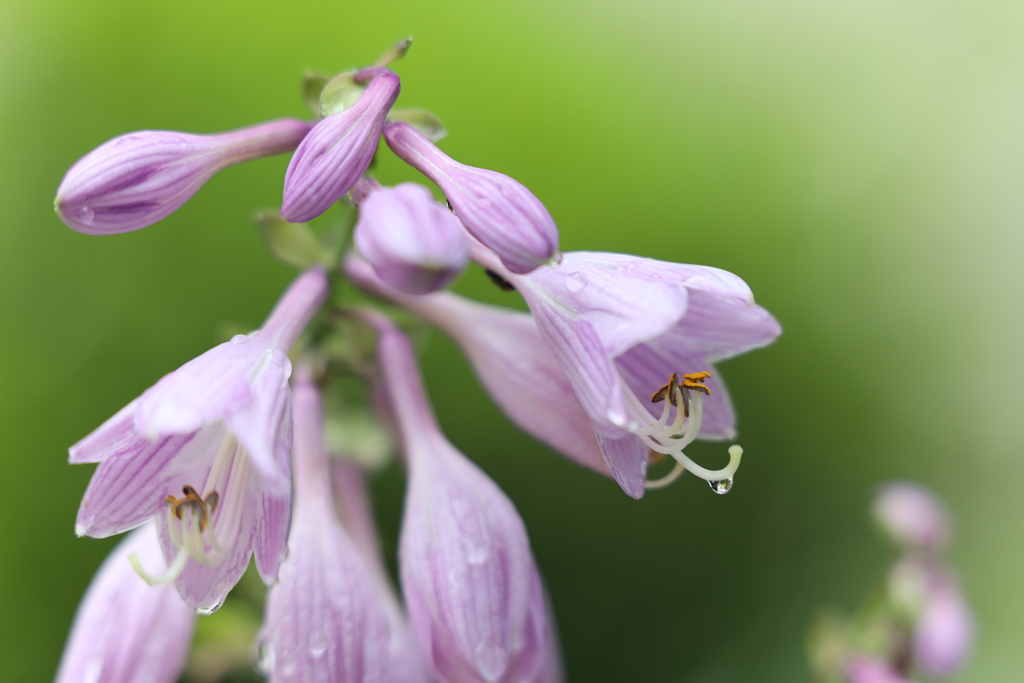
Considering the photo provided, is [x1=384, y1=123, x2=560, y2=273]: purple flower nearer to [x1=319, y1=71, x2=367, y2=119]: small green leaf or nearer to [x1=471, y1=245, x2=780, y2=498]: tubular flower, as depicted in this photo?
[x1=471, y1=245, x2=780, y2=498]: tubular flower

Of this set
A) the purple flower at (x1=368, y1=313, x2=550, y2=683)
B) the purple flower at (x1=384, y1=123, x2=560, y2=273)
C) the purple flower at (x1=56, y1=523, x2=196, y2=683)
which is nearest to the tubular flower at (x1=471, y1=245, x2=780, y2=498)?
the purple flower at (x1=384, y1=123, x2=560, y2=273)

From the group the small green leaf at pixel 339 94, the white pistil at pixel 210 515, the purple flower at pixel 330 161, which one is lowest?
the white pistil at pixel 210 515

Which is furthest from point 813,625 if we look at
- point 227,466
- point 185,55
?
point 185,55

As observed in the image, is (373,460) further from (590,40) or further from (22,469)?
(590,40)

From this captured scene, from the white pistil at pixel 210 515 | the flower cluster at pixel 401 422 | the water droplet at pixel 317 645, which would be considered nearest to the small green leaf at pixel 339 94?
the flower cluster at pixel 401 422

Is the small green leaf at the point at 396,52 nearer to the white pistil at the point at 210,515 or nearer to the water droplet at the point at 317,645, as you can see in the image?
the white pistil at the point at 210,515

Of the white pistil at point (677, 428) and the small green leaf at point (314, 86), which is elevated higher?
the small green leaf at point (314, 86)
